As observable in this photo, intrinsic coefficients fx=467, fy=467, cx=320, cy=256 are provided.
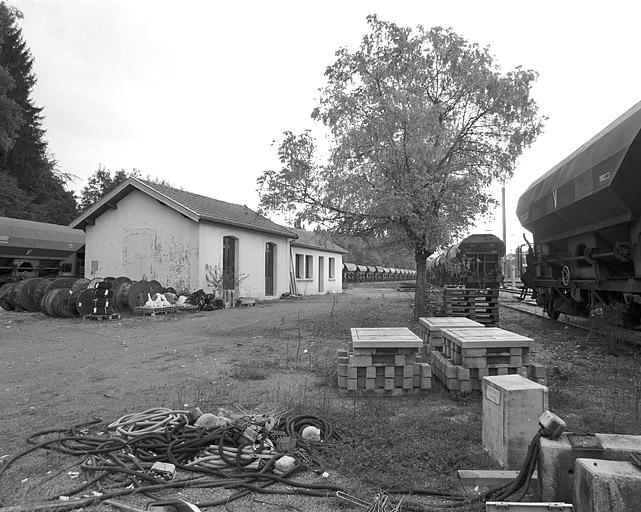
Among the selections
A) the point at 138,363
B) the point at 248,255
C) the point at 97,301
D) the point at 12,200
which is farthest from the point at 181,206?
the point at 12,200

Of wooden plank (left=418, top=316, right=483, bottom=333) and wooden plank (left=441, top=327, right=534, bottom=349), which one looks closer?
wooden plank (left=441, top=327, right=534, bottom=349)

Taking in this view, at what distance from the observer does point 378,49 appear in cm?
1113

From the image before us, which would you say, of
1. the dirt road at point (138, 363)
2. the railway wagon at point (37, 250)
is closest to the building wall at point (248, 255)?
the dirt road at point (138, 363)

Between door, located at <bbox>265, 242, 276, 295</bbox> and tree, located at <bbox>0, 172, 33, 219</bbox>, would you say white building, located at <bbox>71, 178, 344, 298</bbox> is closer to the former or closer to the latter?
door, located at <bbox>265, 242, 276, 295</bbox>

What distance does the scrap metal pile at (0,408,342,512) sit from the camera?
3.35 m

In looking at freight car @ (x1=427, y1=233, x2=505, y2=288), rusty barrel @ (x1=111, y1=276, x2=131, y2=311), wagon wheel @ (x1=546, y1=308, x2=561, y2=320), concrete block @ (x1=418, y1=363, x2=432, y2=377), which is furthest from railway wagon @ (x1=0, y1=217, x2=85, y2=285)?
wagon wheel @ (x1=546, y1=308, x2=561, y2=320)

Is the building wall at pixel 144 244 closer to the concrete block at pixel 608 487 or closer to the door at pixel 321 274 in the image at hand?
the door at pixel 321 274

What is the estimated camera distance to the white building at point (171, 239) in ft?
59.9

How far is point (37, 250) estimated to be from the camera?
20031mm

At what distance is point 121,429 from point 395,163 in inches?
333

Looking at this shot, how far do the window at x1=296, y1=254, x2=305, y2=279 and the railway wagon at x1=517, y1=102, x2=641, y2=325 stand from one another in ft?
55.4

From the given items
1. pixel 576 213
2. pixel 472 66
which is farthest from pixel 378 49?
pixel 576 213

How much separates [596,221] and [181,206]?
45.5 ft

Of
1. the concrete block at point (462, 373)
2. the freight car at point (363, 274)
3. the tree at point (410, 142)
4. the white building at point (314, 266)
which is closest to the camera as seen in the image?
the concrete block at point (462, 373)
